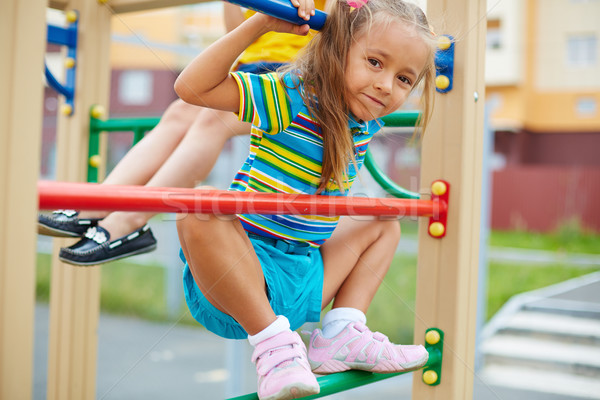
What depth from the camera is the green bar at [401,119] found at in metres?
1.19

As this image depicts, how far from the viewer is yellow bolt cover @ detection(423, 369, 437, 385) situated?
1.08m

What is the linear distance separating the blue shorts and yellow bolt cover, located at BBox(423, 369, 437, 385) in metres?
0.24

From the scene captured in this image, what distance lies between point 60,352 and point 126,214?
23.7 inches

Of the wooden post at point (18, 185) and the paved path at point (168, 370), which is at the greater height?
the wooden post at point (18, 185)

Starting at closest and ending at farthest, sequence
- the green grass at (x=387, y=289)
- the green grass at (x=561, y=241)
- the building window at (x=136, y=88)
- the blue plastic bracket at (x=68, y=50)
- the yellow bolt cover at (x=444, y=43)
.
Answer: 1. the yellow bolt cover at (x=444, y=43)
2. the blue plastic bracket at (x=68, y=50)
3. the green grass at (x=387, y=289)
4. the green grass at (x=561, y=241)
5. the building window at (x=136, y=88)

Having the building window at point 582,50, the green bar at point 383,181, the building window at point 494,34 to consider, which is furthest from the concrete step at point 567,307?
the building window at point 582,50

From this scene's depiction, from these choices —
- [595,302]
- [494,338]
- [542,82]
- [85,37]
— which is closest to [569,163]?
[542,82]

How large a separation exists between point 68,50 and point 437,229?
1057 millimetres

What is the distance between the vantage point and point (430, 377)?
3.57 feet

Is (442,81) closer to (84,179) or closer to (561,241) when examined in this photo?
(84,179)

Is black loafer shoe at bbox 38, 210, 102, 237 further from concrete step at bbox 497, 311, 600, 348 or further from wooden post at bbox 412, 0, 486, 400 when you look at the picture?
concrete step at bbox 497, 311, 600, 348

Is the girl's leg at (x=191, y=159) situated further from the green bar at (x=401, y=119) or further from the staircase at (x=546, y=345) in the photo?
the staircase at (x=546, y=345)

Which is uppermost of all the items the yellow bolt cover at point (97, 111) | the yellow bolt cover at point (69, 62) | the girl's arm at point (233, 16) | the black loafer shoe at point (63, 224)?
the girl's arm at point (233, 16)

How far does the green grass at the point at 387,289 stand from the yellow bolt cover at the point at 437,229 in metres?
3.07
